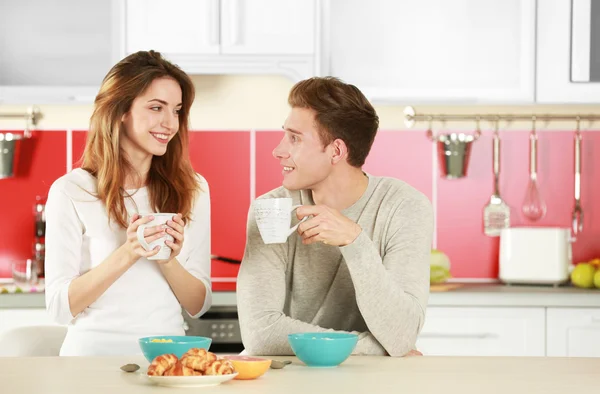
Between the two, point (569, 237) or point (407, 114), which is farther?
point (407, 114)

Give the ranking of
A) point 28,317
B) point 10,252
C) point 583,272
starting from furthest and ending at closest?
point 10,252 → point 583,272 → point 28,317

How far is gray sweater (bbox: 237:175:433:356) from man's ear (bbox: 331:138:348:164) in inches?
4.1

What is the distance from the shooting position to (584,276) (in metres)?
3.51

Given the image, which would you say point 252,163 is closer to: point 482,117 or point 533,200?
point 482,117

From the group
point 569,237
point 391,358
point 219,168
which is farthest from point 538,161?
point 391,358

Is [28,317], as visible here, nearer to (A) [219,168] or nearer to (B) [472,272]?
(A) [219,168]

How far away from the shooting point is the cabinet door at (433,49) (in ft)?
11.8

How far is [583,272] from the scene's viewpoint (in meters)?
3.52

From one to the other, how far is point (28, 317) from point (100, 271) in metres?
1.35

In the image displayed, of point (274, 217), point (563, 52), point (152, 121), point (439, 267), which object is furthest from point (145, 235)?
point (563, 52)

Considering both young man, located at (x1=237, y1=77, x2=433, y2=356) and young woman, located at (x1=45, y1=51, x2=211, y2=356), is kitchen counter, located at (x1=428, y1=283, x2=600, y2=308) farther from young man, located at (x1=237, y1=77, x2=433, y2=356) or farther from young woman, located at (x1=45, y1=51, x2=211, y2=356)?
young woman, located at (x1=45, y1=51, x2=211, y2=356)

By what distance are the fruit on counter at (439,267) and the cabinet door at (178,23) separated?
1.15 metres

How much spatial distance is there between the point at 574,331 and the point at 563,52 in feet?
3.48

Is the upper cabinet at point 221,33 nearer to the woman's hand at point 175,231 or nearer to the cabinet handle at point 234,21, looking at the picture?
the cabinet handle at point 234,21
